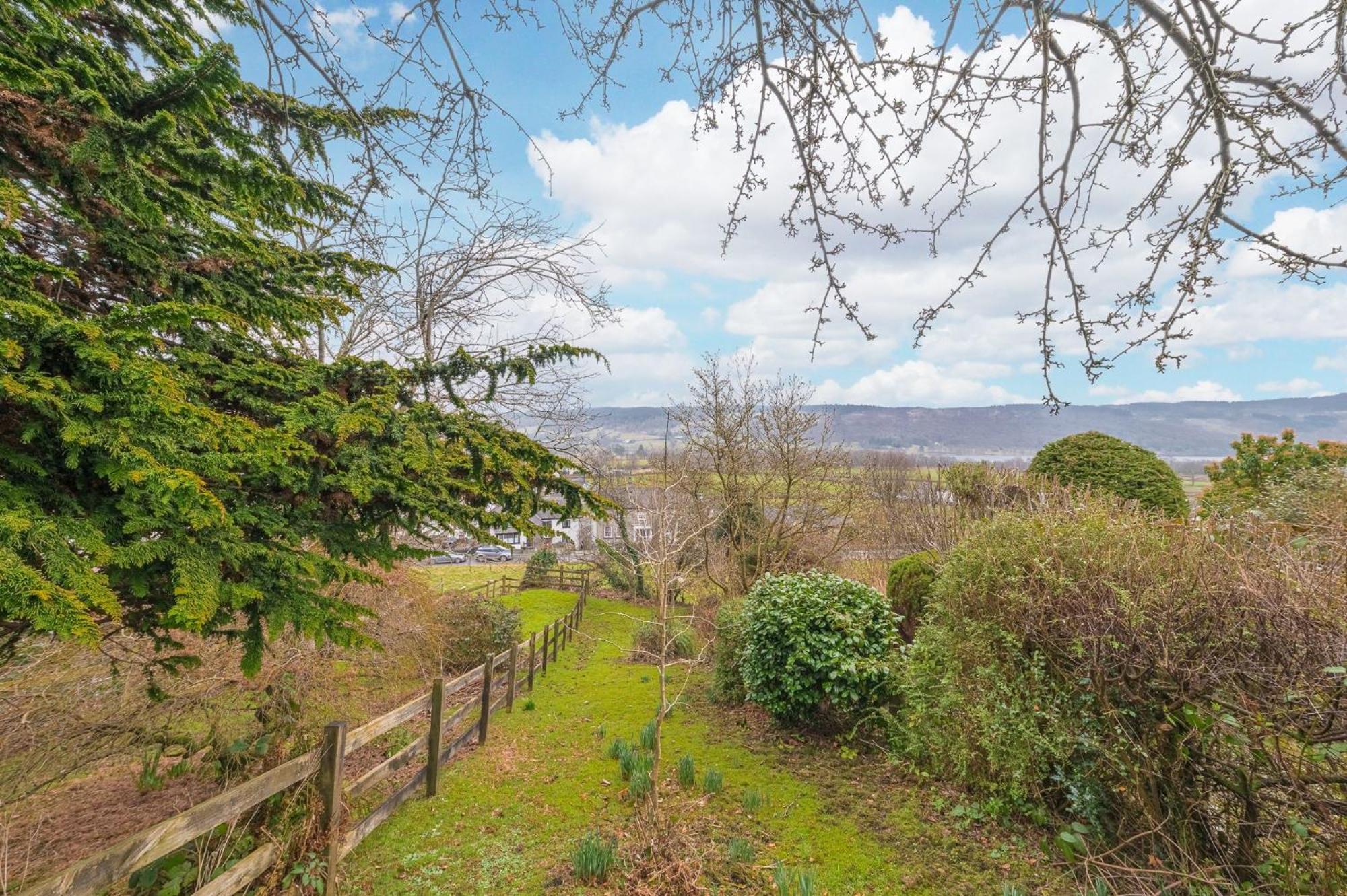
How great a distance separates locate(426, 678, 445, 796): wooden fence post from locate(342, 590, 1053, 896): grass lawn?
0.15m

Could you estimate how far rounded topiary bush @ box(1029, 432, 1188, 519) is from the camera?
9.87 m

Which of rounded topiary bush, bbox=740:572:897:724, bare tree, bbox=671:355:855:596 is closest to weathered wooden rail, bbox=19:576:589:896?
rounded topiary bush, bbox=740:572:897:724

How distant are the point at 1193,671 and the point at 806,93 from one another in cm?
392

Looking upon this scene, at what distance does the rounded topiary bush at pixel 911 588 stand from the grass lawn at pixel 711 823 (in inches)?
77.5

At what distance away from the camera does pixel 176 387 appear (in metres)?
1.85

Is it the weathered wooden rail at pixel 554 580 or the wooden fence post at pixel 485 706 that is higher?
the wooden fence post at pixel 485 706

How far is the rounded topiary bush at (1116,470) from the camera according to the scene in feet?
32.4

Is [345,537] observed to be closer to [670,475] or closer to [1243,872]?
[1243,872]

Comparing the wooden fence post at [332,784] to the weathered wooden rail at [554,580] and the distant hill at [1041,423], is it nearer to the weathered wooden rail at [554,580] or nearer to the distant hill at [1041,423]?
the distant hill at [1041,423]

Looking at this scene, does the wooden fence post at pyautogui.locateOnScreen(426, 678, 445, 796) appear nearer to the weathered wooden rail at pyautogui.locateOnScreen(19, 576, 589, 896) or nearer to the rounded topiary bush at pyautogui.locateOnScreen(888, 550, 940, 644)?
the weathered wooden rail at pyautogui.locateOnScreen(19, 576, 589, 896)

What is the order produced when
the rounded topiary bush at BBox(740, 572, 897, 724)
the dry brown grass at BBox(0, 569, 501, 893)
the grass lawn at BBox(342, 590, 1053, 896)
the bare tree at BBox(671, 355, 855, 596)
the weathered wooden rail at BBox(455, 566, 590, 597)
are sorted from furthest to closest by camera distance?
the weathered wooden rail at BBox(455, 566, 590, 597)
the bare tree at BBox(671, 355, 855, 596)
the rounded topiary bush at BBox(740, 572, 897, 724)
the grass lawn at BBox(342, 590, 1053, 896)
the dry brown grass at BBox(0, 569, 501, 893)

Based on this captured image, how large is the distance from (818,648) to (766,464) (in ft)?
22.9

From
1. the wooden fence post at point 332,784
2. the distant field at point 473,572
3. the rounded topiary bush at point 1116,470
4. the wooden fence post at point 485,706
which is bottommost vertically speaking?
the distant field at point 473,572

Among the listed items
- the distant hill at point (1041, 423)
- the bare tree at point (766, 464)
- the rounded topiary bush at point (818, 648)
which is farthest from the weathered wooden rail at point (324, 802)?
the distant hill at point (1041, 423)
